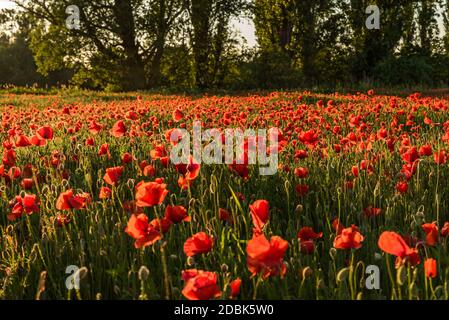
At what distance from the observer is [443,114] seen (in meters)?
7.70

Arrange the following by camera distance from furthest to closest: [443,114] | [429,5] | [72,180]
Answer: [429,5]
[443,114]
[72,180]

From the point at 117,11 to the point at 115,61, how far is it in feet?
10.7

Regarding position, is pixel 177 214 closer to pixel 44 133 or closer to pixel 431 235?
pixel 431 235

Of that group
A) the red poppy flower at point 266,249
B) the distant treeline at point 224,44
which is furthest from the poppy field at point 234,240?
the distant treeline at point 224,44

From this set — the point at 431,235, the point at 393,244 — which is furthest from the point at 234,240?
the point at 393,244

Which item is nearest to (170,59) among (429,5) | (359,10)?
(359,10)

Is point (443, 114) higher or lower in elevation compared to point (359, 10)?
lower

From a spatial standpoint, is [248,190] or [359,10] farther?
[359,10]

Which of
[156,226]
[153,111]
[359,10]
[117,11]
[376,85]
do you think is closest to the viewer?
[156,226]

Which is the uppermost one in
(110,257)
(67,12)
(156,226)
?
(67,12)

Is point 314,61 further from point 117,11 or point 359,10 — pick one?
point 117,11

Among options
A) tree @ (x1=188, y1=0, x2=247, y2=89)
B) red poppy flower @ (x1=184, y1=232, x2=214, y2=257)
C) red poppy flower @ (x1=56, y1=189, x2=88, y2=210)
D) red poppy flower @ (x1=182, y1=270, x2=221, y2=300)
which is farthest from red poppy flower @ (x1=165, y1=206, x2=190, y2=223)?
tree @ (x1=188, y1=0, x2=247, y2=89)

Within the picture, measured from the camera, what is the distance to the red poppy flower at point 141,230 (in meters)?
1.78

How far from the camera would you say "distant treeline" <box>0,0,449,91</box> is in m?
24.3
